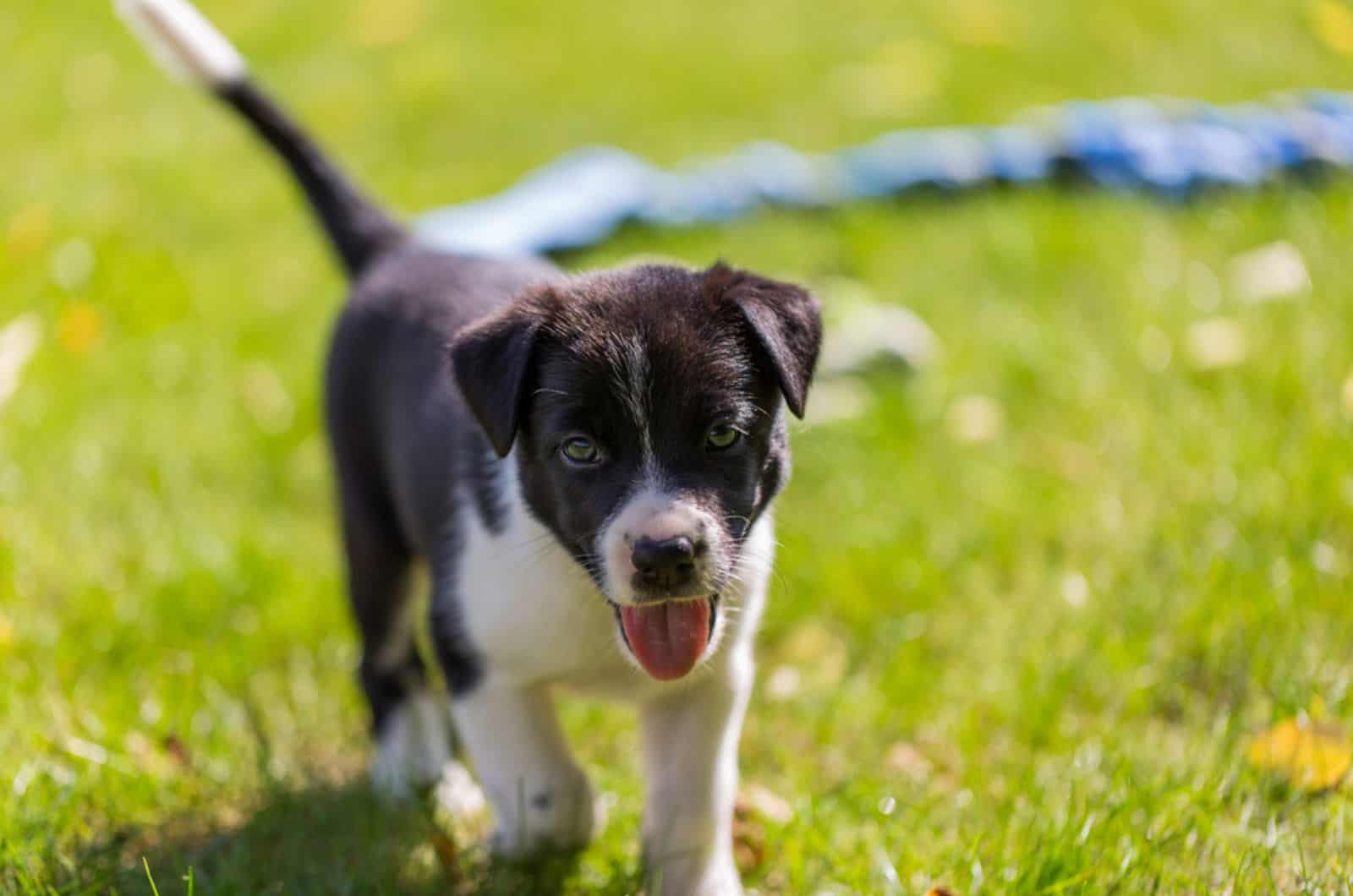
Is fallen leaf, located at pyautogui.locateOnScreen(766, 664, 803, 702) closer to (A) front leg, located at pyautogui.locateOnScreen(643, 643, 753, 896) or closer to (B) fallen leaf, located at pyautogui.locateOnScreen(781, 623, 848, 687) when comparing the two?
(B) fallen leaf, located at pyautogui.locateOnScreen(781, 623, 848, 687)

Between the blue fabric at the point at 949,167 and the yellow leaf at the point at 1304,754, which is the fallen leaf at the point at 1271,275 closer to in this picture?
the blue fabric at the point at 949,167

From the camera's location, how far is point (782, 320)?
9.21 ft

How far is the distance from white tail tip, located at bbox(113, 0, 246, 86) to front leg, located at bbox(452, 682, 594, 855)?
2.08 meters

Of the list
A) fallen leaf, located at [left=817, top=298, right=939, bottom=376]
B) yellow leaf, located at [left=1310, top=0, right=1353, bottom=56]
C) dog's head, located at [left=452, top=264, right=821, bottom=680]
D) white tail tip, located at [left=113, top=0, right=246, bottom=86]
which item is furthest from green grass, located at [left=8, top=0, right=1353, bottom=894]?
white tail tip, located at [left=113, top=0, right=246, bottom=86]

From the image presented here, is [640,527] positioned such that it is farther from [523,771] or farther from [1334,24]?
[1334,24]

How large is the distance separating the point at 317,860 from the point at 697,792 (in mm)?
781

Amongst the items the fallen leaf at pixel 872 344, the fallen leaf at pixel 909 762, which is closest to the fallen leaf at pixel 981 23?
the fallen leaf at pixel 872 344

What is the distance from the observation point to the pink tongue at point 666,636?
106 inches

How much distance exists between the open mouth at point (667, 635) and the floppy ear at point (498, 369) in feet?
1.31

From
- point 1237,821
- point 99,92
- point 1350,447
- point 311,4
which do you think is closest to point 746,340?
point 1237,821

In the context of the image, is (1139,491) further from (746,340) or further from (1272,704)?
(746,340)

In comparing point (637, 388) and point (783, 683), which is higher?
point (637, 388)

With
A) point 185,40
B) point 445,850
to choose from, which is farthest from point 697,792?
point 185,40

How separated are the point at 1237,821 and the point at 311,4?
8.27 m
